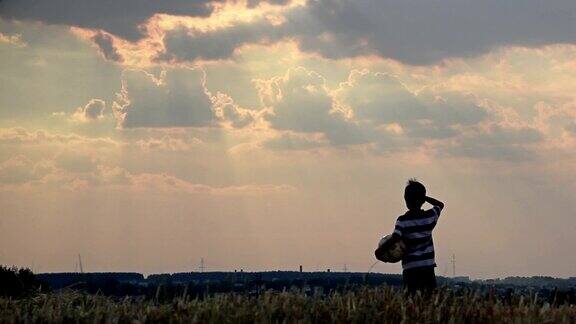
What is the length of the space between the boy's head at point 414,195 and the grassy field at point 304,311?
151cm

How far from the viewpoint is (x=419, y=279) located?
14312 millimetres

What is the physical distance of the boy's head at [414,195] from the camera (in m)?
14.5

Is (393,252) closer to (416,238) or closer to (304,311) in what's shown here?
(416,238)

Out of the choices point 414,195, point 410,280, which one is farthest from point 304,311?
point 414,195

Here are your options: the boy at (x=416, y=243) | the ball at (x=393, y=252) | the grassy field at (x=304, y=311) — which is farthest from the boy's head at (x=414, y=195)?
the grassy field at (x=304, y=311)

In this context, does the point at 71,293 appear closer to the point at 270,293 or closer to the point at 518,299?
the point at 270,293

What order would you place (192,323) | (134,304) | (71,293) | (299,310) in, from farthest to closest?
(71,293)
(134,304)
(299,310)
(192,323)

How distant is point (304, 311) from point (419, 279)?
9.12 feet

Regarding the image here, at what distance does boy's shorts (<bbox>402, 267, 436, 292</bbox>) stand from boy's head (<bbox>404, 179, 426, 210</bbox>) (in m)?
0.85

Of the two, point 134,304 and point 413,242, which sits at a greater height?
point 413,242

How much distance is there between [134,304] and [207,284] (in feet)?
3.02

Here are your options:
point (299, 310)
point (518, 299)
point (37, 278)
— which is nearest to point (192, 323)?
point (299, 310)

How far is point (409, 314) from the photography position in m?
12.2

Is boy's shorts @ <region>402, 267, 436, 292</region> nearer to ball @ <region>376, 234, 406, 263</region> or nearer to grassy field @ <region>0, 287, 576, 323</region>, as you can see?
ball @ <region>376, 234, 406, 263</region>
